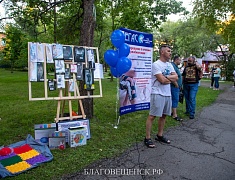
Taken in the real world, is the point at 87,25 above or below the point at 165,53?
above


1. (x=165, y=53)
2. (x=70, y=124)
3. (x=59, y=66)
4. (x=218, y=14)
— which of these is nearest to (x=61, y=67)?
(x=59, y=66)

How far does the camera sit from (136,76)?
17.9ft

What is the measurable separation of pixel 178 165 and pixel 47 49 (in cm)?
312

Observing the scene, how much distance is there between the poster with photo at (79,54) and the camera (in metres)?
4.46

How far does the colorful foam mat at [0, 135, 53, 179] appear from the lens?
2982 mm

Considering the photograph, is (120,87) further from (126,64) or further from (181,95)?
(181,95)

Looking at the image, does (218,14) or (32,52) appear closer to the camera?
(32,52)

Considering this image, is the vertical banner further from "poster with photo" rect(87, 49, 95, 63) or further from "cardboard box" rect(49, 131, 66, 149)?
"cardboard box" rect(49, 131, 66, 149)

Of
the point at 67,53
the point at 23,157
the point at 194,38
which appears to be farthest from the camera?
the point at 194,38

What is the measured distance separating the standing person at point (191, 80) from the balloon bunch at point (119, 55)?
94.5 inches

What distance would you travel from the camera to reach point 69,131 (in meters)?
3.89

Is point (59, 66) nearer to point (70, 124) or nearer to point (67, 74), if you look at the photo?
point (67, 74)

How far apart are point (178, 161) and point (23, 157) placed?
247 cm

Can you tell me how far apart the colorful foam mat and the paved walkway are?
0.67 meters
